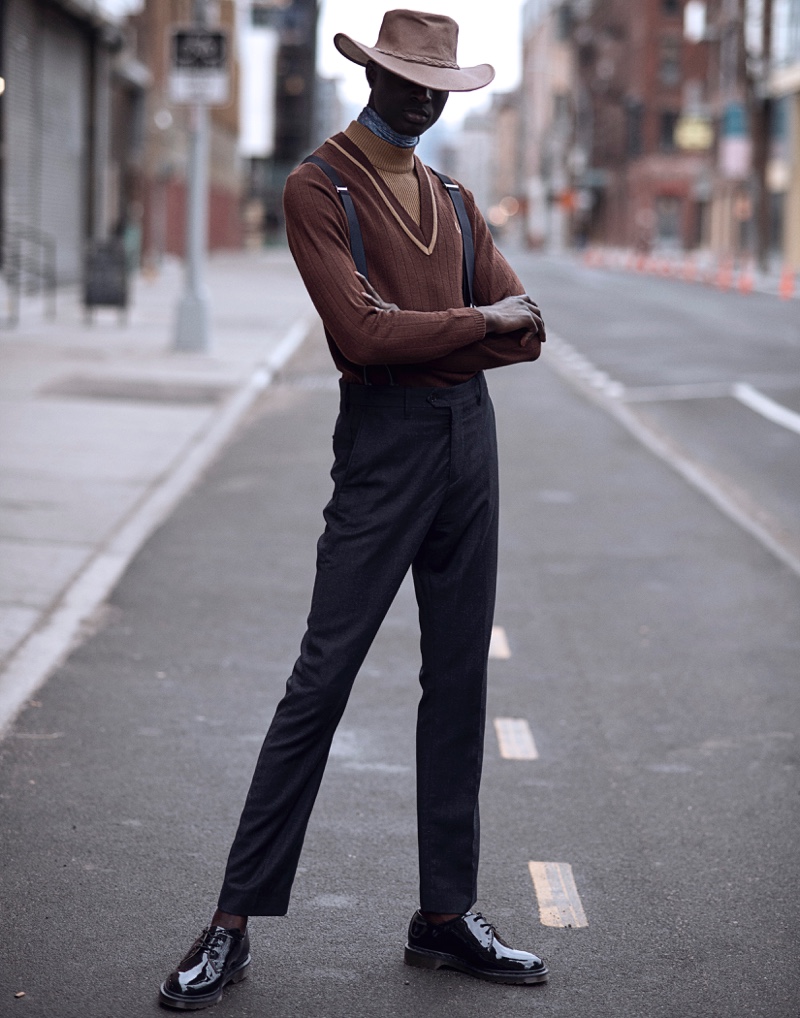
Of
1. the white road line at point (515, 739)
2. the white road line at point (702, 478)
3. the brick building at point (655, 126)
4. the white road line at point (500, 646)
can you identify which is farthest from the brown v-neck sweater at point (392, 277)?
the brick building at point (655, 126)

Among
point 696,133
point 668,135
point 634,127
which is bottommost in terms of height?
point 696,133

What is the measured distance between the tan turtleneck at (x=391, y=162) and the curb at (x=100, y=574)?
2.68 metres

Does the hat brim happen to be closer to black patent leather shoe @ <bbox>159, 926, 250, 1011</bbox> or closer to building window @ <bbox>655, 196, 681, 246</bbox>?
black patent leather shoe @ <bbox>159, 926, 250, 1011</bbox>

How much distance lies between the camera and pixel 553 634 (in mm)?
6887

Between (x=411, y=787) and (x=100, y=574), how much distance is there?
327cm

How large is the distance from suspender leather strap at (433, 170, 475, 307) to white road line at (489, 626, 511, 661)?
9.78 feet

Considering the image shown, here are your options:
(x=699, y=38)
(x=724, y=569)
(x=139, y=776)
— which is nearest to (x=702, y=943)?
(x=139, y=776)

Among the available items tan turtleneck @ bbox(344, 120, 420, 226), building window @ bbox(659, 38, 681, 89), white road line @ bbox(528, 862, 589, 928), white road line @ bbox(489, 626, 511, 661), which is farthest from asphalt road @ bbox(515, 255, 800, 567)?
building window @ bbox(659, 38, 681, 89)

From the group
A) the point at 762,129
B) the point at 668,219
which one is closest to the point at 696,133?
the point at 668,219

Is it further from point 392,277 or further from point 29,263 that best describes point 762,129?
point 392,277

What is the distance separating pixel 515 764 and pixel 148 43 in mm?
40223

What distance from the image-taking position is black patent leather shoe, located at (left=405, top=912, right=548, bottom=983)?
3498 mm

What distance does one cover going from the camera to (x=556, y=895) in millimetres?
4031

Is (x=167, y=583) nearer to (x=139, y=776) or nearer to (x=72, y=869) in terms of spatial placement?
(x=139, y=776)
